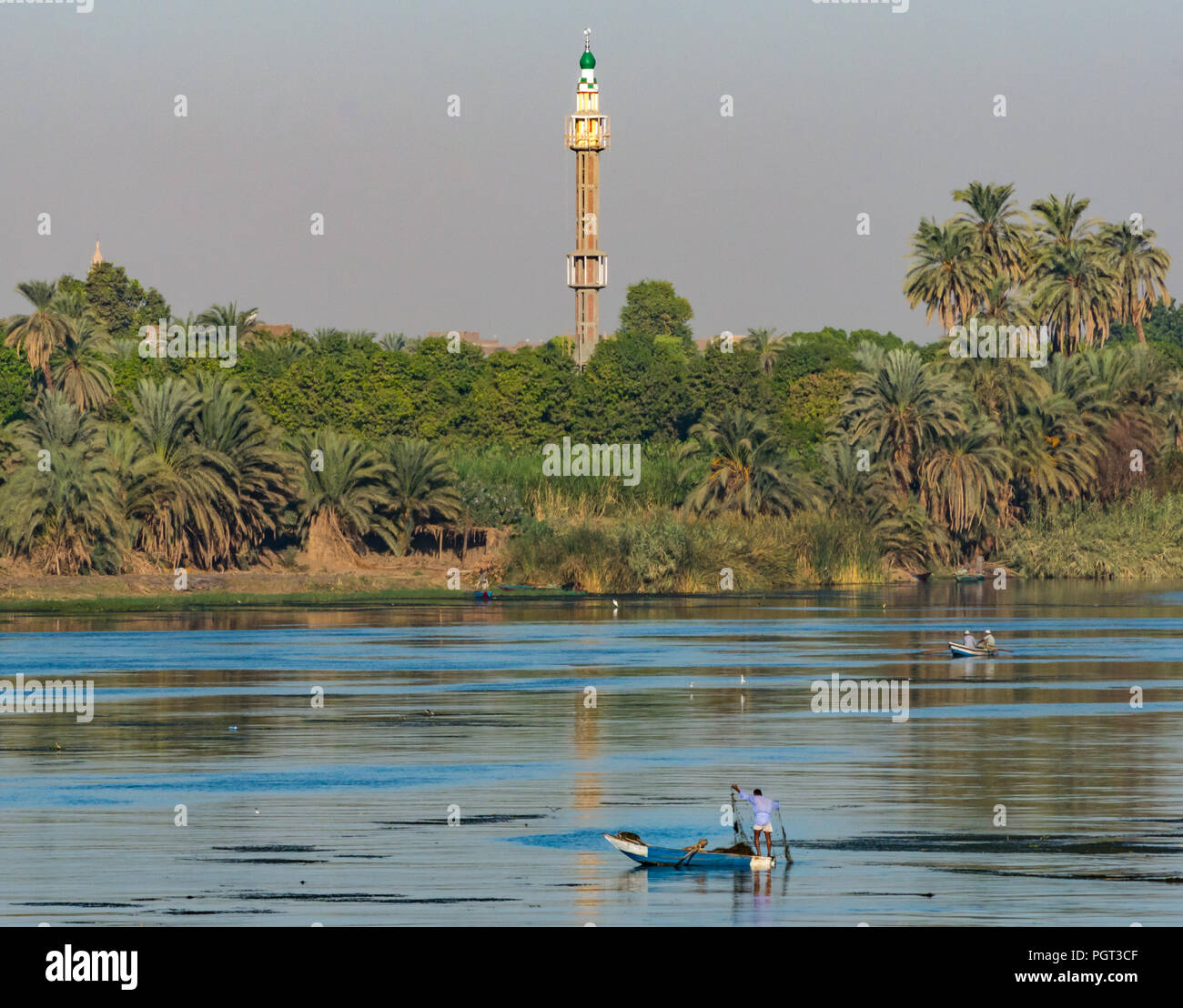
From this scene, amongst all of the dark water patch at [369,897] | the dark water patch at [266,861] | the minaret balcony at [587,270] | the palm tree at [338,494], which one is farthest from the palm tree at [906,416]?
the dark water patch at [369,897]

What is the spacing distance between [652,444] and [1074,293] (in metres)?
24.8

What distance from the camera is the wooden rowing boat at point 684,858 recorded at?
73.8ft

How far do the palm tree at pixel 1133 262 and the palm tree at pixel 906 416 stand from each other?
29.7 meters

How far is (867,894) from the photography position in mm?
21000

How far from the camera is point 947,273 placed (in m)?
111

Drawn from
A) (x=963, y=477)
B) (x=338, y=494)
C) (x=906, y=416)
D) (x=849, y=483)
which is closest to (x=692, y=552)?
(x=849, y=483)

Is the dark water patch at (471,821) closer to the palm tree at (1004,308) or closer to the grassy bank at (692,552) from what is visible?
the grassy bank at (692,552)

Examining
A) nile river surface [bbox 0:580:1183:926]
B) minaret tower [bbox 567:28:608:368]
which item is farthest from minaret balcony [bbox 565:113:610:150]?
nile river surface [bbox 0:580:1183:926]

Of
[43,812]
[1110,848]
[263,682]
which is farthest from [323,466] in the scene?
[1110,848]

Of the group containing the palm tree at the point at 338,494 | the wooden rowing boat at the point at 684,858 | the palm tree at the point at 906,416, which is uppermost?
the palm tree at the point at 906,416

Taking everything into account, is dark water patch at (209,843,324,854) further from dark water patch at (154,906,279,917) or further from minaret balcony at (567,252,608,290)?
minaret balcony at (567,252,608,290)

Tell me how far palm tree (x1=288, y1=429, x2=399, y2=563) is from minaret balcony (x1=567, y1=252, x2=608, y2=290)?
67.0m
